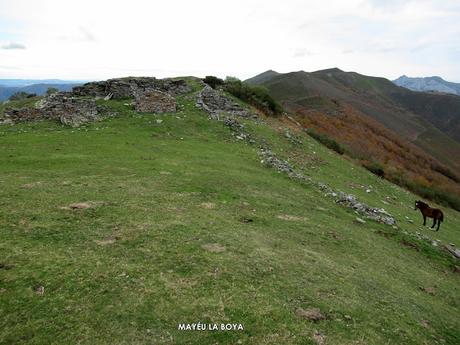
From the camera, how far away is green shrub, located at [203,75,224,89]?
54181 millimetres

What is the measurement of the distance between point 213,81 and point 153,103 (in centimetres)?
1886

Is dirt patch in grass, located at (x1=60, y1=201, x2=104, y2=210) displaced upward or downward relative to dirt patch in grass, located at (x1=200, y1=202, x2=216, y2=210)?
upward

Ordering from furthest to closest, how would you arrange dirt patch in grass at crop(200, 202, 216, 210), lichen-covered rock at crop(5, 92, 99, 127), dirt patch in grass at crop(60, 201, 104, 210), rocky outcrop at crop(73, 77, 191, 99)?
rocky outcrop at crop(73, 77, 191, 99) → lichen-covered rock at crop(5, 92, 99, 127) → dirt patch in grass at crop(200, 202, 216, 210) → dirt patch in grass at crop(60, 201, 104, 210)

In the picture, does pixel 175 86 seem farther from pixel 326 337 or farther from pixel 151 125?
pixel 326 337

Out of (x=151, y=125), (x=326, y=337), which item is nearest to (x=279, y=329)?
(x=326, y=337)

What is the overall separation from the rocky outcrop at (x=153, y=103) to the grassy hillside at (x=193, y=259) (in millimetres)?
12217

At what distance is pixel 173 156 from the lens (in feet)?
88.7

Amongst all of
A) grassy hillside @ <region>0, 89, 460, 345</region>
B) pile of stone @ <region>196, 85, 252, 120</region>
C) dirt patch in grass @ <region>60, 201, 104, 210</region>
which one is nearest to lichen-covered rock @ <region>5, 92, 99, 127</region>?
grassy hillside @ <region>0, 89, 460, 345</region>

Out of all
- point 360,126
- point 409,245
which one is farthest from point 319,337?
point 360,126

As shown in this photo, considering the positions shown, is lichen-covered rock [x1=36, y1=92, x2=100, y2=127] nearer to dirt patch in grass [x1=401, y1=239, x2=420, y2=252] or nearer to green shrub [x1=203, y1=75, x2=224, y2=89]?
green shrub [x1=203, y1=75, x2=224, y2=89]

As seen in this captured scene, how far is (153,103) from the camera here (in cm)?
3797

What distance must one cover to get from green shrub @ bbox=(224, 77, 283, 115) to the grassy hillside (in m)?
27.7

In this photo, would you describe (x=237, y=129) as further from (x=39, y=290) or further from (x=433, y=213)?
(x=39, y=290)

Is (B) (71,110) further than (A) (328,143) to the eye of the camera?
No
